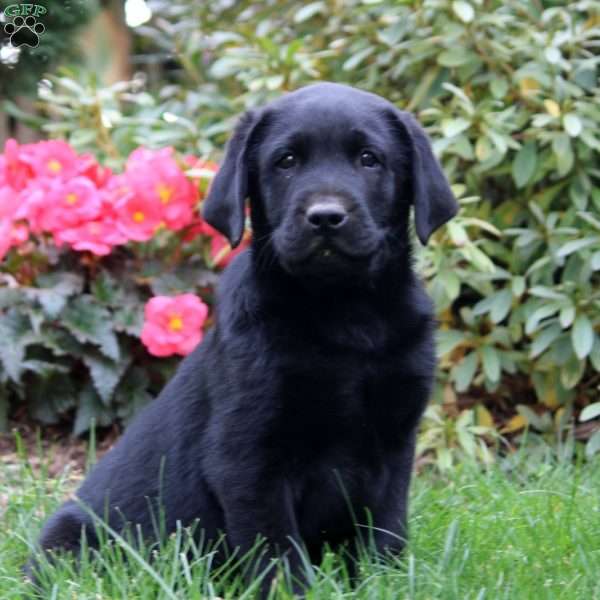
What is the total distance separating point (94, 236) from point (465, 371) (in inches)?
57.6

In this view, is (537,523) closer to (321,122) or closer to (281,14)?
(321,122)

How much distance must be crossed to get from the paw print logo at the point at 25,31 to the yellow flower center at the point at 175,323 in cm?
164

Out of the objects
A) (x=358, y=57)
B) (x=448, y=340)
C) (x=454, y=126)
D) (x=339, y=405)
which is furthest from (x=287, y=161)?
(x=358, y=57)

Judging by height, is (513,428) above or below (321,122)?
below

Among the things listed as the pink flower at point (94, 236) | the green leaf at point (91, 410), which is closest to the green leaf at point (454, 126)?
the pink flower at point (94, 236)

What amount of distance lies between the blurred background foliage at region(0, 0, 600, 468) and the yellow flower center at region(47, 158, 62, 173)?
0.50m

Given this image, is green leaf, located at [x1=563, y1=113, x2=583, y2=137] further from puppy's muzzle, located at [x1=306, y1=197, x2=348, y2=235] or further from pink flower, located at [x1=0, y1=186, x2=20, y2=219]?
pink flower, located at [x1=0, y1=186, x2=20, y2=219]

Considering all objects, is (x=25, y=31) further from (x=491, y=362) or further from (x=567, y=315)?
(x=567, y=315)

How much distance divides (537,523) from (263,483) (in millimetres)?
860

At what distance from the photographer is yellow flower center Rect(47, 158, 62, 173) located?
465 cm

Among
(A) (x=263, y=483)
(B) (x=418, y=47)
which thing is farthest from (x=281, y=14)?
(A) (x=263, y=483)

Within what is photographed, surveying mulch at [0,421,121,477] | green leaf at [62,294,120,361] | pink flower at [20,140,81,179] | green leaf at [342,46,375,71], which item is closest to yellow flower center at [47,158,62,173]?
pink flower at [20,140,81,179]

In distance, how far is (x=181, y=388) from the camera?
2.99 meters

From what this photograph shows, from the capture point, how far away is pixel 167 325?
4.34 m
